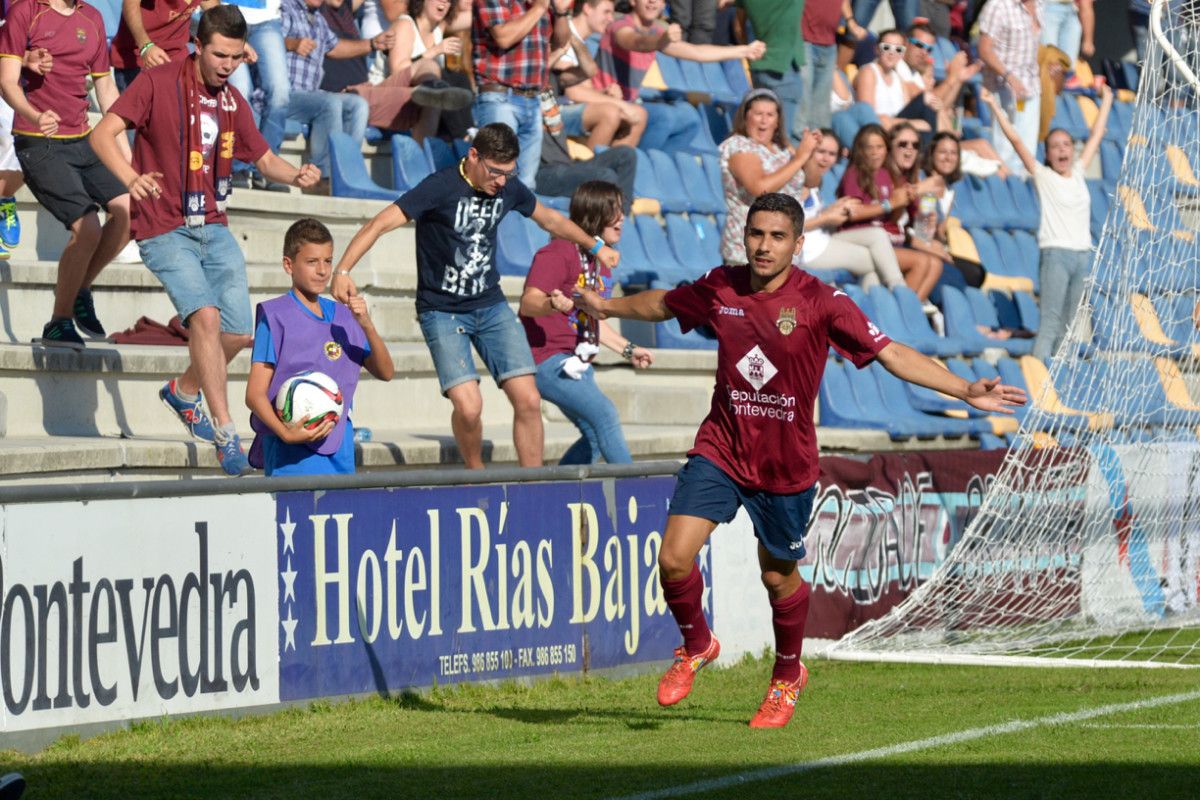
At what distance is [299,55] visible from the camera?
12.9m

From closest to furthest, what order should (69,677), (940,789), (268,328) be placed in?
(940,789)
(69,677)
(268,328)

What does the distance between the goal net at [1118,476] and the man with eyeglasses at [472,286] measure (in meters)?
2.19

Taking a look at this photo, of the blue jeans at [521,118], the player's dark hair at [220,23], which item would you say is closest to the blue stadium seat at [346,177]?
the blue jeans at [521,118]

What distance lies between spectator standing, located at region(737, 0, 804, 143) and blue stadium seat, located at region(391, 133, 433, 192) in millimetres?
3967

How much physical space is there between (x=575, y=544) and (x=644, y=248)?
5492 millimetres

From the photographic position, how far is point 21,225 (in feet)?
37.1

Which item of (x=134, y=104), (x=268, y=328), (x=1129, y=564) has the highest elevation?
(x=134, y=104)

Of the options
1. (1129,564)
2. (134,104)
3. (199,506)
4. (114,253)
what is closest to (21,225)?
(114,253)

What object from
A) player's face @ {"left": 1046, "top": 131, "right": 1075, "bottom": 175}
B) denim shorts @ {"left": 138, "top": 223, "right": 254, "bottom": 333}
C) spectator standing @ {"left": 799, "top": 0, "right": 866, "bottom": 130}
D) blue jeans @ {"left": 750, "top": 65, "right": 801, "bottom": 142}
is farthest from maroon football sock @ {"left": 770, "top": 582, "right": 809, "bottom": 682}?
spectator standing @ {"left": 799, "top": 0, "right": 866, "bottom": 130}

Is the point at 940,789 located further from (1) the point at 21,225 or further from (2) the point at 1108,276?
(1) the point at 21,225

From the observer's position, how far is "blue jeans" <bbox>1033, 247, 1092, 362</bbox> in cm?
1495

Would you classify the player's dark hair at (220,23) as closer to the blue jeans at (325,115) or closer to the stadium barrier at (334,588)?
the stadium barrier at (334,588)

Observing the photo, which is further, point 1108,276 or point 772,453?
point 1108,276

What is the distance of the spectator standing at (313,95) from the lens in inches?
502
